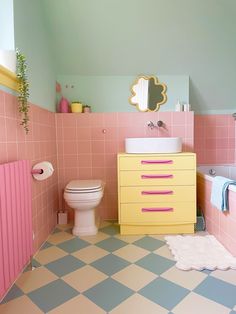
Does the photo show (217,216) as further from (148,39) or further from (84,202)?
(148,39)

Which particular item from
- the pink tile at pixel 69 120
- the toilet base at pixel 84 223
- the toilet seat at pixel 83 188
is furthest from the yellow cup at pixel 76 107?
the toilet base at pixel 84 223

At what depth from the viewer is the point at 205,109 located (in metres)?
3.03

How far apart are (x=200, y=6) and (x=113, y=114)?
1.35 metres

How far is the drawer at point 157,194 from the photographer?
221 centimetres

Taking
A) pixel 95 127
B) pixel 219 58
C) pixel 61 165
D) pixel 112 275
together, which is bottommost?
pixel 112 275

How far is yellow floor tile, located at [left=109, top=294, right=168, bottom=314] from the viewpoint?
123cm

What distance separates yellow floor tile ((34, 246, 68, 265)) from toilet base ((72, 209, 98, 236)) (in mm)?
311

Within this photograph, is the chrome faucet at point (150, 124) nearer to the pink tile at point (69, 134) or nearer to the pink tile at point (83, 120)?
the pink tile at point (83, 120)

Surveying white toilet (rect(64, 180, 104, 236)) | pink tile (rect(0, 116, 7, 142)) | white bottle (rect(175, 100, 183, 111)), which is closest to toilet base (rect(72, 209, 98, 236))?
white toilet (rect(64, 180, 104, 236))

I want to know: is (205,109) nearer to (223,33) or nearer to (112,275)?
(223,33)

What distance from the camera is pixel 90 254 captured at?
6.18 feet

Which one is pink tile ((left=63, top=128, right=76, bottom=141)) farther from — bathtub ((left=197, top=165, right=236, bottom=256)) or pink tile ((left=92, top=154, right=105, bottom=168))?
bathtub ((left=197, top=165, right=236, bottom=256))

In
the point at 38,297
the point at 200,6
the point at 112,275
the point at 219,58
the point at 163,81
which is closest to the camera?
the point at 38,297

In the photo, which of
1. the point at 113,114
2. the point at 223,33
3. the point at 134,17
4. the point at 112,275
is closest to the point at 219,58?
the point at 223,33
